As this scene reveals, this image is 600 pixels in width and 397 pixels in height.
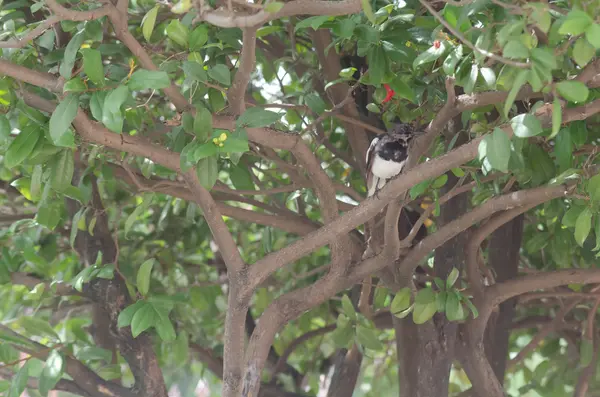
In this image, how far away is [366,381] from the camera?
4.85 meters

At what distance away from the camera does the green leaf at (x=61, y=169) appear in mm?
2590

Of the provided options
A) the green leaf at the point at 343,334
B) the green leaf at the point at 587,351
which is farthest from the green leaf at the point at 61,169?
the green leaf at the point at 587,351

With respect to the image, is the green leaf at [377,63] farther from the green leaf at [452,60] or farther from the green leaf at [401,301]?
the green leaf at [401,301]

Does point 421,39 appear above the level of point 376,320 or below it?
above

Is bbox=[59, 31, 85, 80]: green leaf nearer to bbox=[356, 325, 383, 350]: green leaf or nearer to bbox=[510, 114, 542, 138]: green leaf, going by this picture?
bbox=[510, 114, 542, 138]: green leaf

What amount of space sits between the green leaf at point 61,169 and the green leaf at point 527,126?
4.40ft

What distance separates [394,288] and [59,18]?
168cm

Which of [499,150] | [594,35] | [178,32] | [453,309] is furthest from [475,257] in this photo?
[594,35]

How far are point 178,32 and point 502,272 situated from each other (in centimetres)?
204

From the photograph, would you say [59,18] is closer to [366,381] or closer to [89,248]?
[89,248]

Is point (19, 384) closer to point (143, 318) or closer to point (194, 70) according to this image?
point (143, 318)

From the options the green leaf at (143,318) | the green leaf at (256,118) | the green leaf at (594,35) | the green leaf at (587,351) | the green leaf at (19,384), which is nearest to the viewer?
the green leaf at (594,35)

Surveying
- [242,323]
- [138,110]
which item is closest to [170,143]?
[138,110]

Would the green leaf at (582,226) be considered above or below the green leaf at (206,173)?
below
